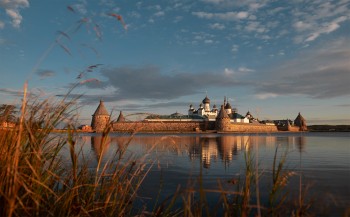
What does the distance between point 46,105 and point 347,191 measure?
17.1 feet

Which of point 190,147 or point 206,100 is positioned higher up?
point 206,100

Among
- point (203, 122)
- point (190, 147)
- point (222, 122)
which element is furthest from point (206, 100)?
point (190, 147)

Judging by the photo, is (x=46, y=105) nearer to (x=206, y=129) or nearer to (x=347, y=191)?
(x=347, y=191)

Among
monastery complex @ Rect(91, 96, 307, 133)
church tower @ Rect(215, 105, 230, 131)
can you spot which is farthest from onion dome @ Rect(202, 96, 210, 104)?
church tower @ Rect(215, 105, 230, 131)

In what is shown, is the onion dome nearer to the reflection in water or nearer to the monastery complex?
the monastery complex

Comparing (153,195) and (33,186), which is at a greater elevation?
(33,186)

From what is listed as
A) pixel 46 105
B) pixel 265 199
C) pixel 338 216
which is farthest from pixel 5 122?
pixel 338 216

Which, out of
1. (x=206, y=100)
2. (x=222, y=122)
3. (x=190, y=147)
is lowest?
(x=190, y=147)

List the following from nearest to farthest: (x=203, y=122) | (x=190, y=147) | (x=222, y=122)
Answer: (x=190, y=147) < (x=222, y=122) < (x=203, y=122)

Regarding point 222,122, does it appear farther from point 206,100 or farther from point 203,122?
point 206,100

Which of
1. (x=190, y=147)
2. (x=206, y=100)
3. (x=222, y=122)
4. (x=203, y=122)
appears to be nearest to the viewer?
(x=190, y=147)

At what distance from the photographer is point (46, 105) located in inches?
107

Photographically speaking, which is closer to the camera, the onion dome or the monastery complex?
the monastery complex

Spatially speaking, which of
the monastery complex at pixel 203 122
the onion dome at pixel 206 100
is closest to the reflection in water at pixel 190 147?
the monastery complex at pixel 203 122
